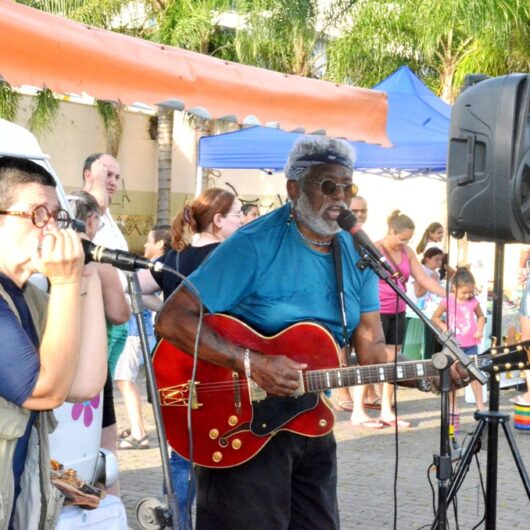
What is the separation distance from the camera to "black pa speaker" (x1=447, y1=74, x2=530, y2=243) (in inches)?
176

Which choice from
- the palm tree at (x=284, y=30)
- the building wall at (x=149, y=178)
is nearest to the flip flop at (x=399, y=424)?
the palm tree at (x=284, y=30)

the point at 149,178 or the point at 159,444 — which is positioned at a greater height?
the point at 149,178

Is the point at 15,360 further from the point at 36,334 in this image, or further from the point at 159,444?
the point at 159,444

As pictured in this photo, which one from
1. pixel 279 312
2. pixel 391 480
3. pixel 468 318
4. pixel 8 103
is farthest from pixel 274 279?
pixel 8 103

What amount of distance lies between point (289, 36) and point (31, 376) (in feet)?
70.1

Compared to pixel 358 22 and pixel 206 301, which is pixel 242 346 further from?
pixel 358 22

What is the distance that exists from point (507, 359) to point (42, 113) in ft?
61.7

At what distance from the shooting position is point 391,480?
7.51 m

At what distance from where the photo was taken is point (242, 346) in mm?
4012

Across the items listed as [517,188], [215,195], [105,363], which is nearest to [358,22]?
[215,195]

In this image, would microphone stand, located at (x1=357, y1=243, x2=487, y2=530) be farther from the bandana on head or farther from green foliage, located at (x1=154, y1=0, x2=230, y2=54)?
green foliage, located at (x1=154, y1=0, x2=230, y2=54)

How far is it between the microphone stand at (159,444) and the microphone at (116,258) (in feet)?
1.11

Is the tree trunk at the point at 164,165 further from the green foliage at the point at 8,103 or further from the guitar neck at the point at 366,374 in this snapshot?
the guitar neck at the point at 366,374

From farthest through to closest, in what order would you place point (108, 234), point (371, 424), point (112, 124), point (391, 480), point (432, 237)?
point (112, 124) < point (432, 237) < point (371, 424) < point (391, 480) < point (108, 234)
